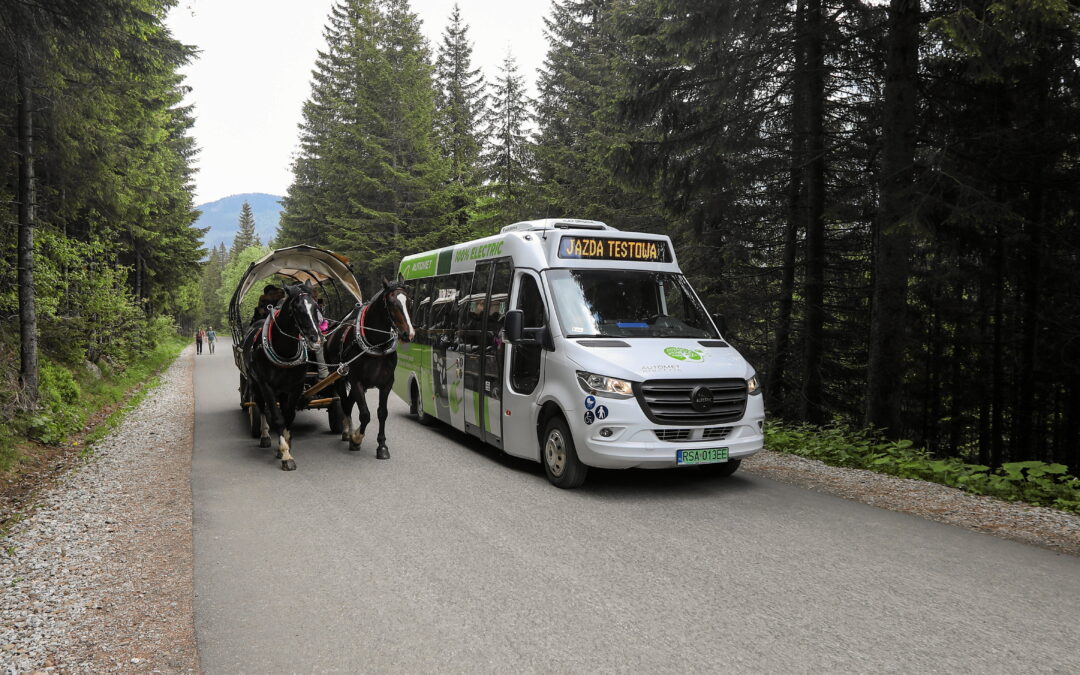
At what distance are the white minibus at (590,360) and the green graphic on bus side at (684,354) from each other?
0.6 inches

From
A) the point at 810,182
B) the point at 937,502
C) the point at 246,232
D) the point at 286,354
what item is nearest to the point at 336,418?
the point at 286,354

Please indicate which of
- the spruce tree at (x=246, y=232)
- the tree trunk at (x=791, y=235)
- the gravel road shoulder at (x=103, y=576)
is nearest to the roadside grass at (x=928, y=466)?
the tree trunk at (x=791, y=235)

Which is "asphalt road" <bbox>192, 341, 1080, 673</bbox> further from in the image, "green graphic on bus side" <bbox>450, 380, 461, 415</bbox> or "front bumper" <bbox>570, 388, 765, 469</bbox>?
"green graphic on bus side" <bbox>450, 380, 461, 415</bbox>

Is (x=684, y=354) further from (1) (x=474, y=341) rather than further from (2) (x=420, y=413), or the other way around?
(2) (x=420, y=413)

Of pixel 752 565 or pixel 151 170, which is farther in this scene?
pixel 151 170

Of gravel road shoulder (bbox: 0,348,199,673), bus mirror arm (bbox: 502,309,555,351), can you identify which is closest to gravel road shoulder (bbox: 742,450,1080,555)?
bus mirror arm (bbox: 502,309,555,351)

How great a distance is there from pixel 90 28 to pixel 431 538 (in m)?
7.94

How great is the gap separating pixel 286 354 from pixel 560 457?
12.7ft

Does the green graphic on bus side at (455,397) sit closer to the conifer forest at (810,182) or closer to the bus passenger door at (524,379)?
the bus passenger door at (524,379)

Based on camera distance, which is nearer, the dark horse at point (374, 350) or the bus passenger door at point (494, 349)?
the bus passenger door at point (494, 349)

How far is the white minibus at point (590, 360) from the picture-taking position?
22.4 ft

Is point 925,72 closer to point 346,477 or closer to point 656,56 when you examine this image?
point 656,56

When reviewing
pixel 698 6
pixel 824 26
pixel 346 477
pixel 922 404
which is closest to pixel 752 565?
pixel 346 477

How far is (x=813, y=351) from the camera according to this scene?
1485 centimetres
